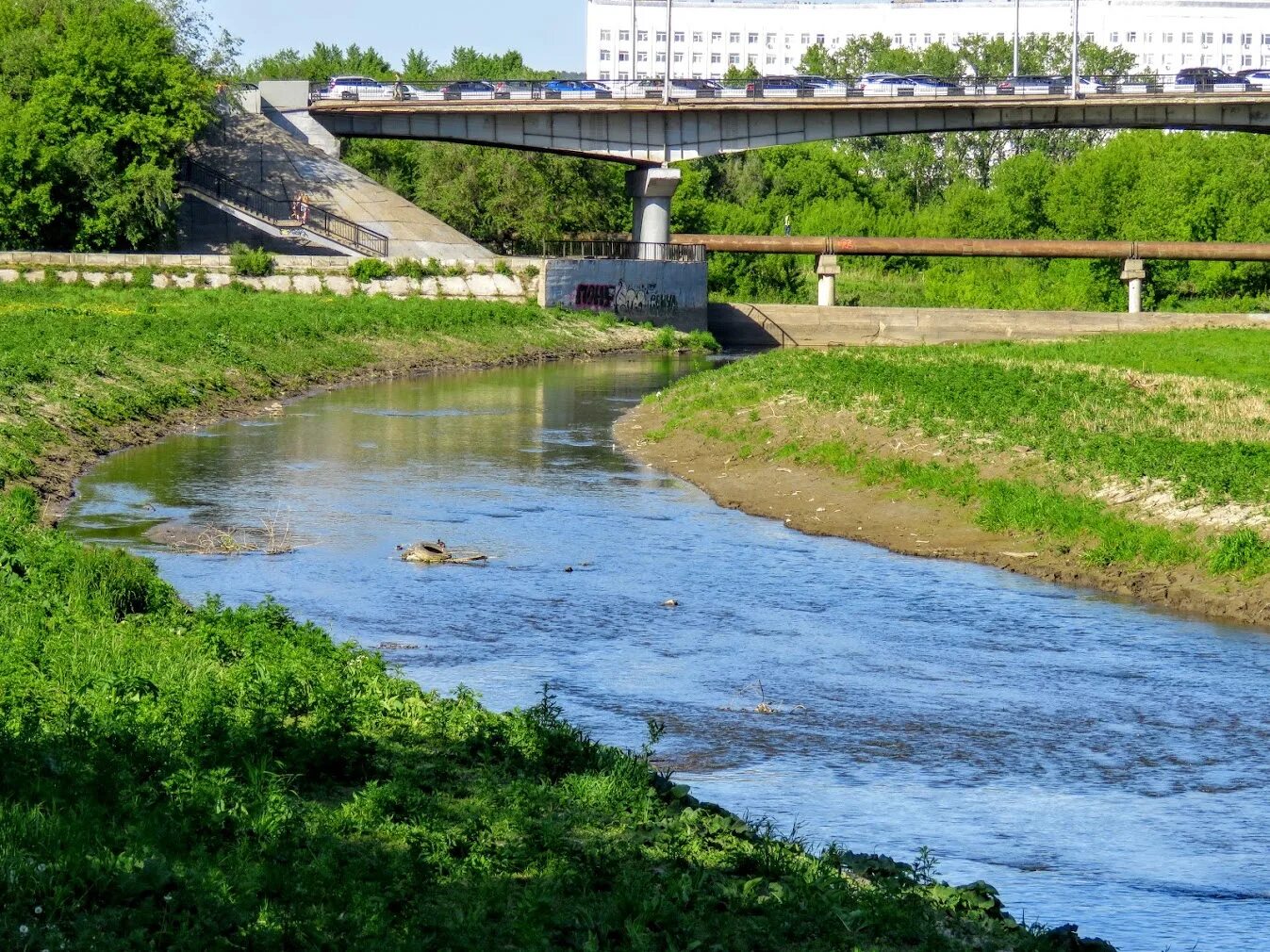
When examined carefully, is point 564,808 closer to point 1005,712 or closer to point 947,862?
point 947,862

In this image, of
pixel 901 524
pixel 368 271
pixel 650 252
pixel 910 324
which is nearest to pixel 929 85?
pixel 910 324

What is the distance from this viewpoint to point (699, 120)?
270ft

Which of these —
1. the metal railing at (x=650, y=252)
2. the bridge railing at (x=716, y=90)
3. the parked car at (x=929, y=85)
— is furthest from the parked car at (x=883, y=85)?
the metal railing at (x=650, y=252)

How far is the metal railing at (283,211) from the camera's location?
7912 cm

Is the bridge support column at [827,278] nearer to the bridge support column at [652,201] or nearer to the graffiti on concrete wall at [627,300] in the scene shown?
the bridge support column at [652,201]

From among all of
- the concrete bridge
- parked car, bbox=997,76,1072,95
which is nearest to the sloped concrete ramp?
the concrete bridge

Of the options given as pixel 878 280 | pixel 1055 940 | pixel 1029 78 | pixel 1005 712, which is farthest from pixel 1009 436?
pixel 878 280

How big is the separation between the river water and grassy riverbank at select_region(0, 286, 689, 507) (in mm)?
2583

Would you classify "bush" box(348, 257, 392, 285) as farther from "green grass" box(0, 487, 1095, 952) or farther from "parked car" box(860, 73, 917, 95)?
"green grass" box(0, 487, 1095, 952)

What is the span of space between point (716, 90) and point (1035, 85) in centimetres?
1702

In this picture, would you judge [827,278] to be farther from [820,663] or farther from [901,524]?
[820,663]

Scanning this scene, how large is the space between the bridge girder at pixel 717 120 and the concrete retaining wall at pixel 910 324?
28.3 feet

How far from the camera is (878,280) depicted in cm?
10488

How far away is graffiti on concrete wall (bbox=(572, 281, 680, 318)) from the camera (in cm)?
7519
